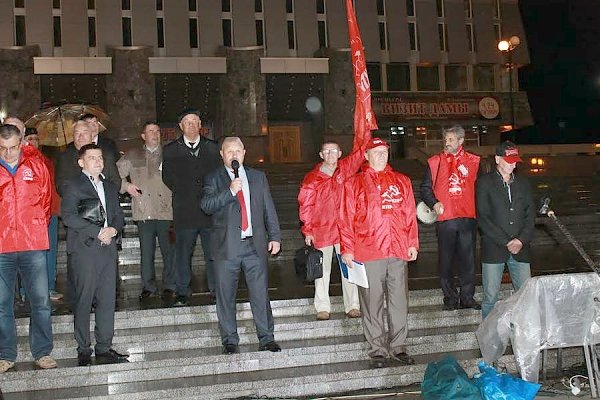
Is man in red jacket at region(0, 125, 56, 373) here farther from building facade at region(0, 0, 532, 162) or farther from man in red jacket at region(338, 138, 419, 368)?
building facade at region(0, 0, 532, 162)

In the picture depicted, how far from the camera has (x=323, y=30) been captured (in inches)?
1465

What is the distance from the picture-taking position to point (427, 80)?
1569 inches

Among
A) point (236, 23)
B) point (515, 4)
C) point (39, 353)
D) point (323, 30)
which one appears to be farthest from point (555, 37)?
point (39, 353)

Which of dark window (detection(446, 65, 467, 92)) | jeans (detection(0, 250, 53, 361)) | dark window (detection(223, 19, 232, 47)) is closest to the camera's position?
jeans (detection(0, 250, 53, 361))

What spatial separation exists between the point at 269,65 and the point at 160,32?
580cm

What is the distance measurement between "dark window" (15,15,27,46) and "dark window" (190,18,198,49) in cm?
791

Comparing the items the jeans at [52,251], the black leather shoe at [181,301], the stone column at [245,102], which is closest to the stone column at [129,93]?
the stone column at [245,102]

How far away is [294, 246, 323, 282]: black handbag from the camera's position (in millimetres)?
7383

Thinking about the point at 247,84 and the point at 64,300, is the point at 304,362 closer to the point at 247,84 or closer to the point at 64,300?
the point at 64,300

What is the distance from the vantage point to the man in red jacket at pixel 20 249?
6.52 metres

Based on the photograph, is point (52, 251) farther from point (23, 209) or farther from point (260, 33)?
point (260, 33)

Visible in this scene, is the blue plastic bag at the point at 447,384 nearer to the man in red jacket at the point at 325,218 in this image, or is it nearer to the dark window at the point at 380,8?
the man in red jacket at the point at 325,218

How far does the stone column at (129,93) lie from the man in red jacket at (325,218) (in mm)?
25578

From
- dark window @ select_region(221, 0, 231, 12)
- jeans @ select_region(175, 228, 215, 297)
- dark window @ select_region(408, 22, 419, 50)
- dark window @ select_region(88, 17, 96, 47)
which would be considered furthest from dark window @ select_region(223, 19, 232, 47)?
jeans @ select_region(175, 228, 215, 297)
